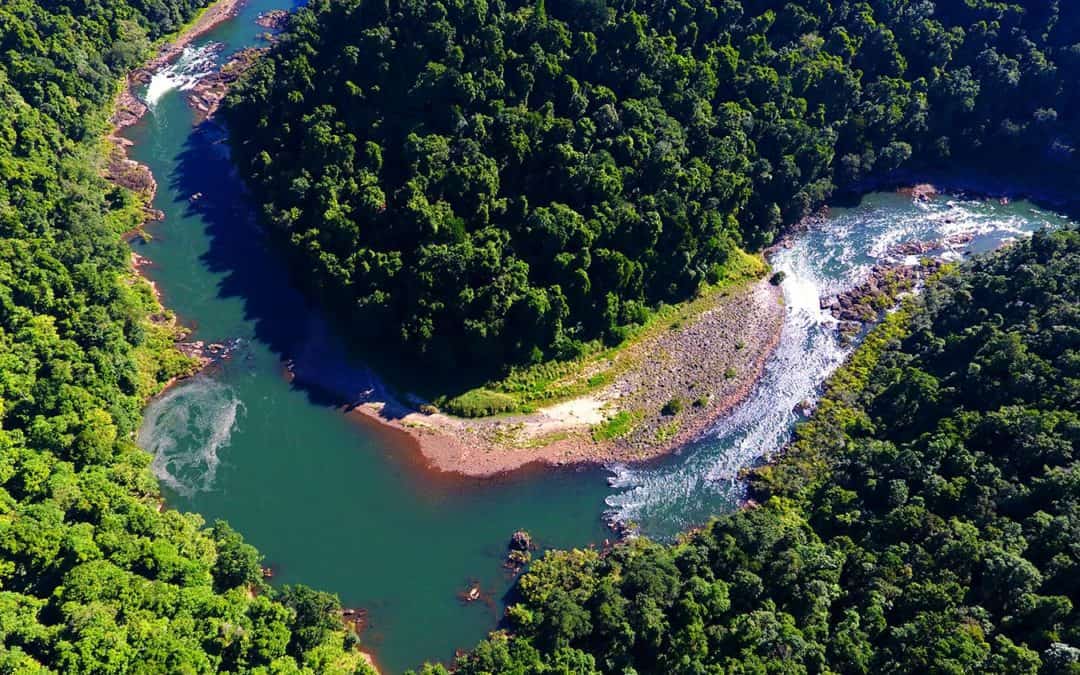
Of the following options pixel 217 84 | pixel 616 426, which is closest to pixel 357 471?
pixel 616 426

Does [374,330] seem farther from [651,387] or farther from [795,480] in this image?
[795,480]

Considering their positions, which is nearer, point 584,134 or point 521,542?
point 521,542

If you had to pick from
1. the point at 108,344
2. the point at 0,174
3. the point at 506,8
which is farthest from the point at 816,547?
the point at 0,174

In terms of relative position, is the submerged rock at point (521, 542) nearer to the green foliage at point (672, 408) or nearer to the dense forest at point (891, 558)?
the dense forest at point (891, 558)

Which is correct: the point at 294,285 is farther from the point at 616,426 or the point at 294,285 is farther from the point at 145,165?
the point at 616,426

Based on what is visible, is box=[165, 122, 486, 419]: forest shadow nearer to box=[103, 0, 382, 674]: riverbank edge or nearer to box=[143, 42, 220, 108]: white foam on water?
box=[103, 0, 382, 674]: riverbank edge

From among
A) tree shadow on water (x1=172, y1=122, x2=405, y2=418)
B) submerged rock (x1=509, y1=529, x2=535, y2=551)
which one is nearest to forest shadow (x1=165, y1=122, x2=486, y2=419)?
tree shadow on water (x1=172, y1=122, x2=405, y2=418)

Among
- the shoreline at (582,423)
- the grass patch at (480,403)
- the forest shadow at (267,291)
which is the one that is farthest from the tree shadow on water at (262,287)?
the grass patch at (480,403)
